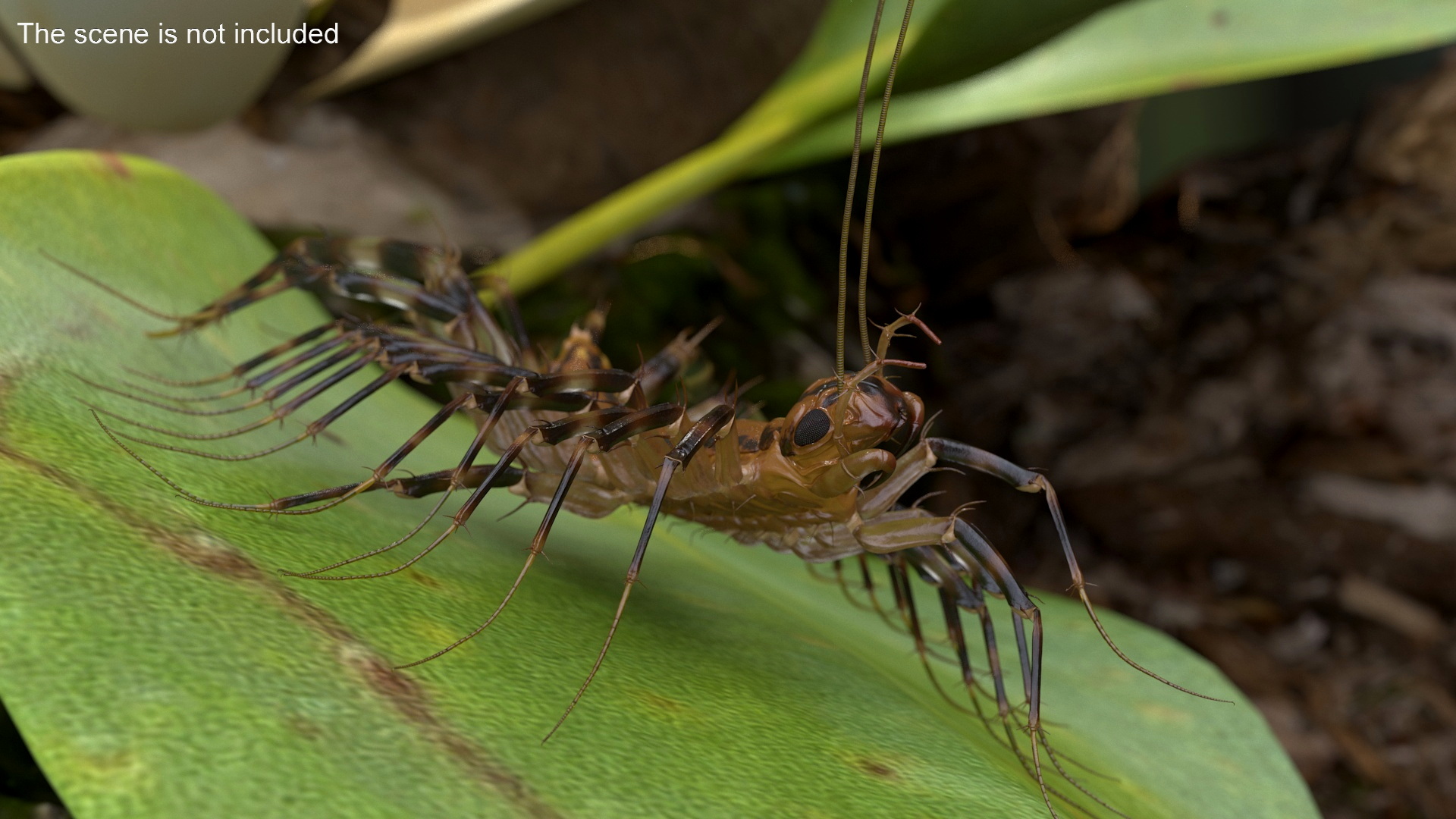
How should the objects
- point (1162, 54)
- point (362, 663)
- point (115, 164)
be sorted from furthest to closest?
point (1162, 54), point (115, 164), point (362, 663)

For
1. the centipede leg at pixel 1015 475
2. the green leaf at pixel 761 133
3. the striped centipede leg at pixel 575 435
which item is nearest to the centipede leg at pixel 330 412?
the striped centipede leg at pixel 575 435

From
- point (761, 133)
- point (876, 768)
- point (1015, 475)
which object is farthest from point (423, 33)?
point (876, 768)

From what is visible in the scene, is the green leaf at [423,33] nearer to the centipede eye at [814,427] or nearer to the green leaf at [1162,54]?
the green leaf at [1162,54]

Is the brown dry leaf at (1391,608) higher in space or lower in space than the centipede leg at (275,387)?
higher

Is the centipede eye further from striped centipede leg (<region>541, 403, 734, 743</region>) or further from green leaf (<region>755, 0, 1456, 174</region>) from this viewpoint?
green leaf (<region>755, 0, 1456, 174</region>)

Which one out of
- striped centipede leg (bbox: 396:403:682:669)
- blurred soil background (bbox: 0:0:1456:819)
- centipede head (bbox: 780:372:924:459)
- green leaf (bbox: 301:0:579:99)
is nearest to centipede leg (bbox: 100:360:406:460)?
striped centipede leg (bbox: 396:403:682:669)

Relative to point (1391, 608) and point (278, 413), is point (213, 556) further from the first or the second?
point (1391, 608)
